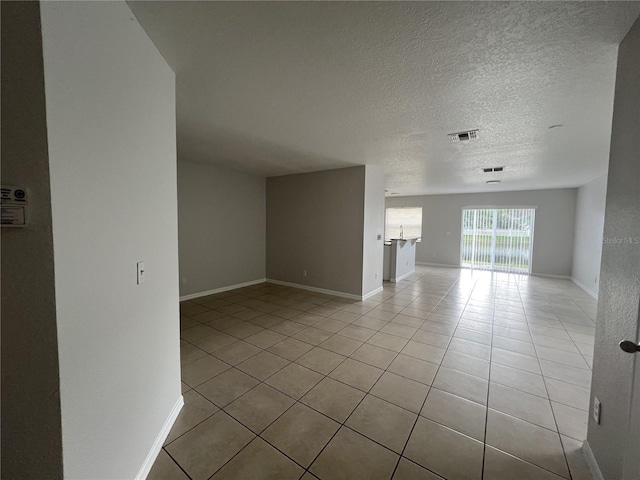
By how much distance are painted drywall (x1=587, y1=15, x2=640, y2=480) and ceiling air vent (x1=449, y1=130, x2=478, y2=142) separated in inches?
54.8

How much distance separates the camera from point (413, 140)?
10.1 feet

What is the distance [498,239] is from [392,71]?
7.87 m

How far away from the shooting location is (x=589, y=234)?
18.0 ft

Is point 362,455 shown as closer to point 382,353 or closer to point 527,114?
→ point 382,353

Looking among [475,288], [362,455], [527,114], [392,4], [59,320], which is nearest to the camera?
[59,320]

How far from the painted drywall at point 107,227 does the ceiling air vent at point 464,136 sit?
9.22ft

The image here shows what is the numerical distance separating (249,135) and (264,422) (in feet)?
9.38

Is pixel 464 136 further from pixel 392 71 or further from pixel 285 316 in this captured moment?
pixel 285 316

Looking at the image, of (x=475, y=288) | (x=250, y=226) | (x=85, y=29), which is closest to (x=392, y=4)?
(x=85, y=29)

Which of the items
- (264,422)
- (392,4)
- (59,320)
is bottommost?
(264,422)

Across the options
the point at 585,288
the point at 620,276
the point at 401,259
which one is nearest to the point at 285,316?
the point at 620,276

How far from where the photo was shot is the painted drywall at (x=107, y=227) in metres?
0.87

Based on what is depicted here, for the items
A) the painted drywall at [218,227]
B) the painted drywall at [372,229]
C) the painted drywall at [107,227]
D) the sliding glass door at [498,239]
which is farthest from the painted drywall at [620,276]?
the sliding glass door at [498,239]

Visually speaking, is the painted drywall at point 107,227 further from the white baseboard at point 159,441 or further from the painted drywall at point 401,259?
the painted drywall at point 401,259
